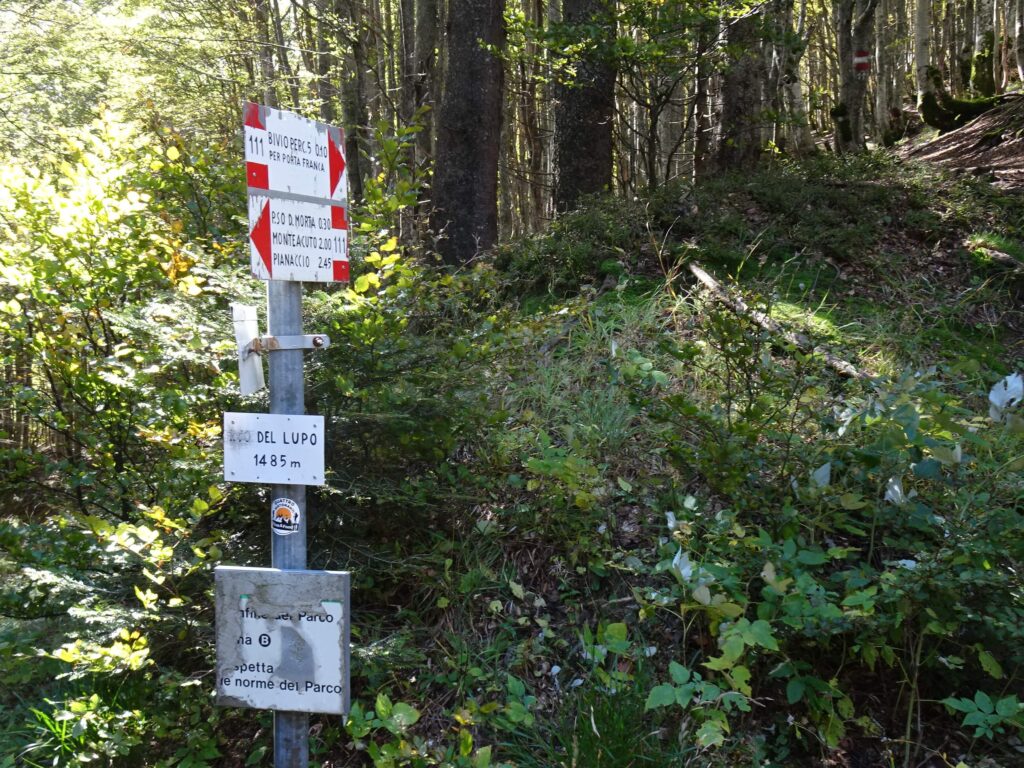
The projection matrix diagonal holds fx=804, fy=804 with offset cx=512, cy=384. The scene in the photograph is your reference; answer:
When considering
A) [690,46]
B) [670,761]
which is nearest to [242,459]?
[670,761]

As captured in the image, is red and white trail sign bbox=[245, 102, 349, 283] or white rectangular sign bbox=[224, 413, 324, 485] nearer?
red and white trail sign bbox=[245, 102, 349, 283]

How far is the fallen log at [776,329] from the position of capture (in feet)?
16.3

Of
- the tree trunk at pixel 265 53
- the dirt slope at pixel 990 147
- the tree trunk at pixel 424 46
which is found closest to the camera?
the dirt slope at pixel 990 147

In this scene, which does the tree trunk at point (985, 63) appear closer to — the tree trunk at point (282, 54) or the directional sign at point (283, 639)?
the tree trunk at point (282, 54)

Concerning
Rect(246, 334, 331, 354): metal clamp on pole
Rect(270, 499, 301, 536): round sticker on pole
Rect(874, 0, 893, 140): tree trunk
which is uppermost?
Rect(874, 0, 893, 140): tree trunk

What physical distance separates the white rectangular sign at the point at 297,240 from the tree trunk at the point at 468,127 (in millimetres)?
5721

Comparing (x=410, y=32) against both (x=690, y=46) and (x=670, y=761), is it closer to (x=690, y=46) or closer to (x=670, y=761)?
(x=690, y=46)

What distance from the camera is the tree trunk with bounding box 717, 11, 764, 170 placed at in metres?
8.88

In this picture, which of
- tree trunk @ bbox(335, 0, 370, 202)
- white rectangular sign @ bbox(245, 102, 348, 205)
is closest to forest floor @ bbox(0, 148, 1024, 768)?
white rectangular sign @ bbox(245, 102, 348, 205)

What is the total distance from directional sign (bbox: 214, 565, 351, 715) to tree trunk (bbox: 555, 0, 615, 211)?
708cm

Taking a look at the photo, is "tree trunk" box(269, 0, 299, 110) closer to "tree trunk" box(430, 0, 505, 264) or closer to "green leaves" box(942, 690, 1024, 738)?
"tree trunk" box(430, 0, 505, 264)

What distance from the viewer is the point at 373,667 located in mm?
3604

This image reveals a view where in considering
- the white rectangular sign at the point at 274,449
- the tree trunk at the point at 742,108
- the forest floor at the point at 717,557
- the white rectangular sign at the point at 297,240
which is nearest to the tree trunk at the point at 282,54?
the tree trunk at the point at 742,108

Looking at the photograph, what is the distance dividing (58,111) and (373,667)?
45.9 ft
